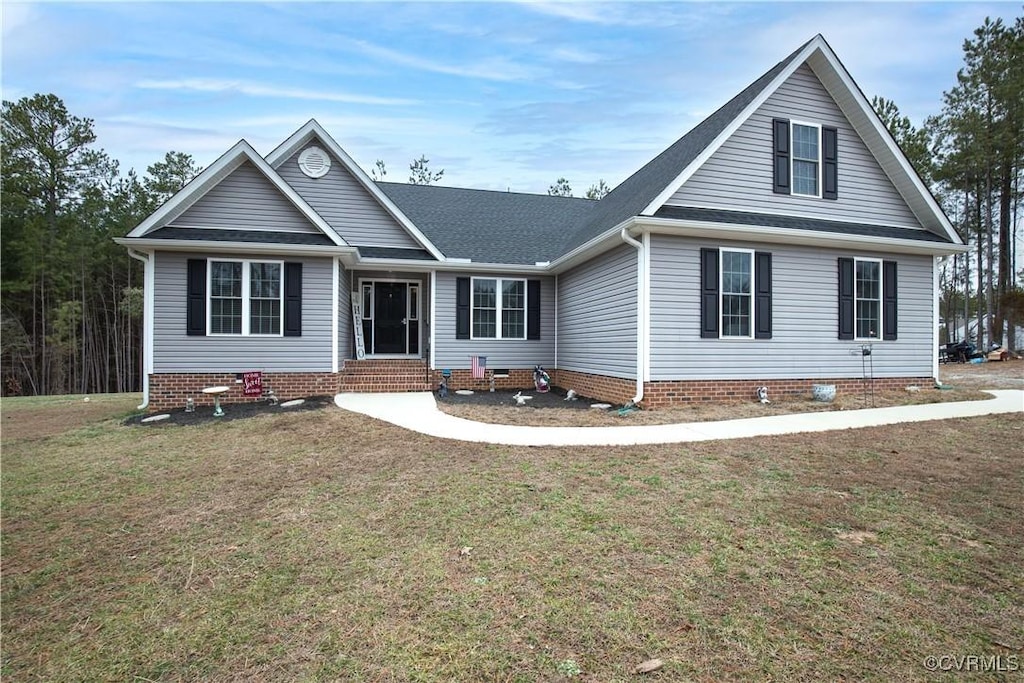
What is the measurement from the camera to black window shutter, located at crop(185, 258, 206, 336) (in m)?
10.8

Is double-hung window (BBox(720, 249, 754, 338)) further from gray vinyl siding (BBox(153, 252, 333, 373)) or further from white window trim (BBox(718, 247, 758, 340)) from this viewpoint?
gray vinyl siding (BBox(153, 252, 333, 373))

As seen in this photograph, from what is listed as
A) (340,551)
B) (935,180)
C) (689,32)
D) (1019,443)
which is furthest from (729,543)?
(935,180)

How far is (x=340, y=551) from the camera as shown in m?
3.99

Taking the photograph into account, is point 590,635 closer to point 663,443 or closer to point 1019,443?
point 663,443

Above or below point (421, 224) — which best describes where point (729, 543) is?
below

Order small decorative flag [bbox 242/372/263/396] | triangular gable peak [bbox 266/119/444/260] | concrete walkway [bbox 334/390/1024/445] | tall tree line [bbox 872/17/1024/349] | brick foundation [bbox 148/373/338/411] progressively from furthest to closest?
tall tree line [bbox 872/17/1024/349] < triangular gable peak [bbox 266/119/444/260] < small decorative flag [bbox 242/372/263/396] < brick foundation [bbox 148/373/338/411] < concrete walkway [bbox 334/390/1024/445]

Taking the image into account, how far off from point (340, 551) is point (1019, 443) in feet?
26.1

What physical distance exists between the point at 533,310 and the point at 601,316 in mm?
2933

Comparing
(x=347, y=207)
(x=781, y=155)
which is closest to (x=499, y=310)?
(x=347, y=207)

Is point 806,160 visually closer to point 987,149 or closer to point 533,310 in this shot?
point 533,310

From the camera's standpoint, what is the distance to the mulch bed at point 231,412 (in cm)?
938

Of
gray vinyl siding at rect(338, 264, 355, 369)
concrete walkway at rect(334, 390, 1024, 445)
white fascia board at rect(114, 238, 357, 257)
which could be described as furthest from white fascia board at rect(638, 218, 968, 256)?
gray vinyl siding at rect(338, 264, 355, 369)

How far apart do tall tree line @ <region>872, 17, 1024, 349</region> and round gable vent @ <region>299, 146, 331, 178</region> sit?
76.4 feet

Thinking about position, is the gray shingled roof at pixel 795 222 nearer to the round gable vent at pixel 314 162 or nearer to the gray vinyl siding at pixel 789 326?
the gray vinyl siding at pixel 789 326
